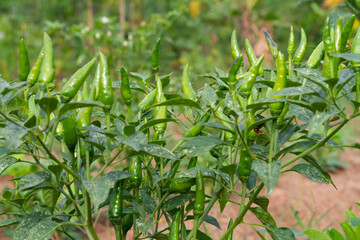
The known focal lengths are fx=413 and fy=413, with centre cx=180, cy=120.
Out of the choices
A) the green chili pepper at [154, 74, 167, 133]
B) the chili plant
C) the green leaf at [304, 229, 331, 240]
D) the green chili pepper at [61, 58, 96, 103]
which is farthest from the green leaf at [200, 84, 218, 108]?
the green leaf at [304, 229, 331, 240]

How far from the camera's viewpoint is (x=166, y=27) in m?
2.98

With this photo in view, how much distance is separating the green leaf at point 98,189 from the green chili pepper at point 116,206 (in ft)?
0.50

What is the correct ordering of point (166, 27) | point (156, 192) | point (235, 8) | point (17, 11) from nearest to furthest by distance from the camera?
point (156, 192) → point (166, 27) → point (235, 8) → point (17, 11)

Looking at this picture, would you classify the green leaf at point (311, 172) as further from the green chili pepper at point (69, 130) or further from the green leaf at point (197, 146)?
the green chili pepper at point (69, 130)

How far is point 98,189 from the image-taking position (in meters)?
0.69

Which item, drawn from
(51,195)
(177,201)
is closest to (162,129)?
(177,201)

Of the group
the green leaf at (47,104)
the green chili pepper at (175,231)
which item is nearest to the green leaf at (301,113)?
the green chili pepper at (175,231)

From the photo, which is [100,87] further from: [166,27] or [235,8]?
[235,8]

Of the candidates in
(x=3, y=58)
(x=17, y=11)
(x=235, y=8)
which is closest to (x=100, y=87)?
(x=235, y=8)

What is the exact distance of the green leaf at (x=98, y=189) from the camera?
665 millimetres

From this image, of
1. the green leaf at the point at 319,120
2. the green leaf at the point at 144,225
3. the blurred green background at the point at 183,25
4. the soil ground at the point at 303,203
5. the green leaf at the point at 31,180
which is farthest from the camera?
the blurred green background at the point at 183,25

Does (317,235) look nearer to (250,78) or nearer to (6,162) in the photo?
(250,78)

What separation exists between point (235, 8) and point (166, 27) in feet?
7.44

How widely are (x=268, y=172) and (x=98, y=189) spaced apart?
0.28 meters
